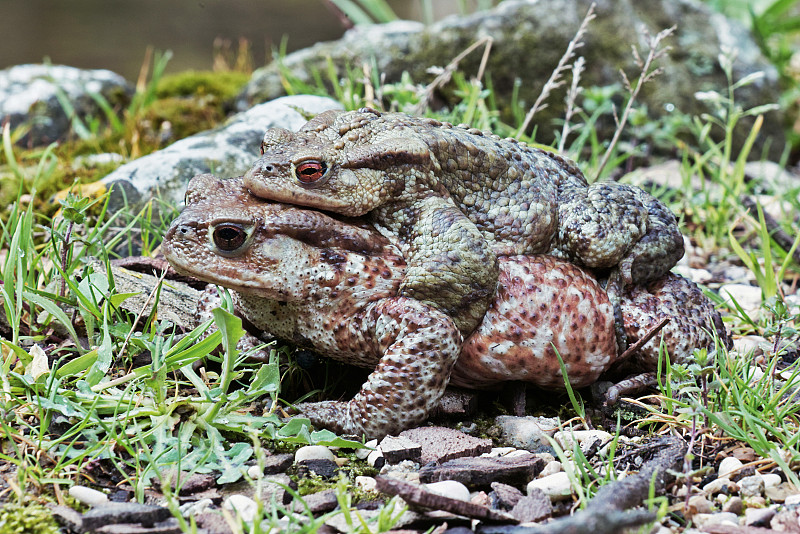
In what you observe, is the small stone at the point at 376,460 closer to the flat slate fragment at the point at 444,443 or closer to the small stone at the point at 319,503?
the flat slate fragment at the point at 444,443

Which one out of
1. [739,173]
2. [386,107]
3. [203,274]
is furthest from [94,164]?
[739,173]

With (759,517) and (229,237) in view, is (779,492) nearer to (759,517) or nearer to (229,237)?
(759,517)

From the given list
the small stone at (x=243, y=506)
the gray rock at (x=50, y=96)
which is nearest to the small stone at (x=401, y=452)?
the small stone at (x=243, y=506)

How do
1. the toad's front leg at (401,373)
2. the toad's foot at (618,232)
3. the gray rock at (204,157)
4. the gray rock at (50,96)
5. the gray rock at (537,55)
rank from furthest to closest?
the gray rock at (50,96) < the gray rock at (537,55) < the gray rock at (204,157) < the toad's foot at (618,232) < the toad's front leg at (401,373)

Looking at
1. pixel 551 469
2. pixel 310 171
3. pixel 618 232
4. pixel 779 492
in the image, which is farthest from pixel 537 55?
pixel 779 492

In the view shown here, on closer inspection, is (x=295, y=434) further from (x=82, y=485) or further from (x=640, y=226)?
(x=640, y=226)
